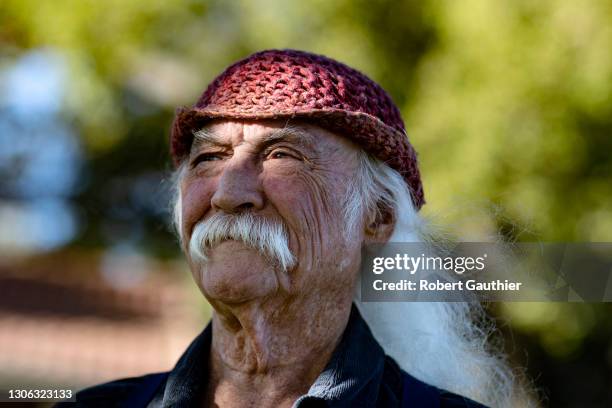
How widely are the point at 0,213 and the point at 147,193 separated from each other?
1.42 meters

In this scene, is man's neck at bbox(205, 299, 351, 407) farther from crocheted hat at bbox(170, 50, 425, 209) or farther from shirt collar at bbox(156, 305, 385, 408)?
crocheted hat at bbox(170, 50, 425, 209)

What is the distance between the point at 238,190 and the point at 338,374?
1.69 feet

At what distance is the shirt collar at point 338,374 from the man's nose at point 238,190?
0.42 m

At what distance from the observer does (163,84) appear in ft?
21.7

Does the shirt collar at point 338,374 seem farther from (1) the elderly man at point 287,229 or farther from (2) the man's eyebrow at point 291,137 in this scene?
(2) the man's eyebrow at point 291,137

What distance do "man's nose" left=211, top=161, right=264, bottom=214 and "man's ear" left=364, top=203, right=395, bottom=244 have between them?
0.35 m

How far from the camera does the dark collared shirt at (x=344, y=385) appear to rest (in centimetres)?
191

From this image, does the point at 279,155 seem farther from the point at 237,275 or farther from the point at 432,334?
the point at 432,334

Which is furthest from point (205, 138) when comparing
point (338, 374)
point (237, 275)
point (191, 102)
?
point (191, 102)

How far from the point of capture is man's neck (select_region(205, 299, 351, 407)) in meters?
1.97

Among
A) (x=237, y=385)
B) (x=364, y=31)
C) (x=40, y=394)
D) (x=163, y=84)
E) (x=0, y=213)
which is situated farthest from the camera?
(x=0, y=213)

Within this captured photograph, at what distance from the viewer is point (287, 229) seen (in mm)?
1971

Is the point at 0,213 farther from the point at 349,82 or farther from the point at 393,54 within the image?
the point at 349,82

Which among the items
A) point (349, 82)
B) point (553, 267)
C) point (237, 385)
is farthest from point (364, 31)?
point (237, 385)
